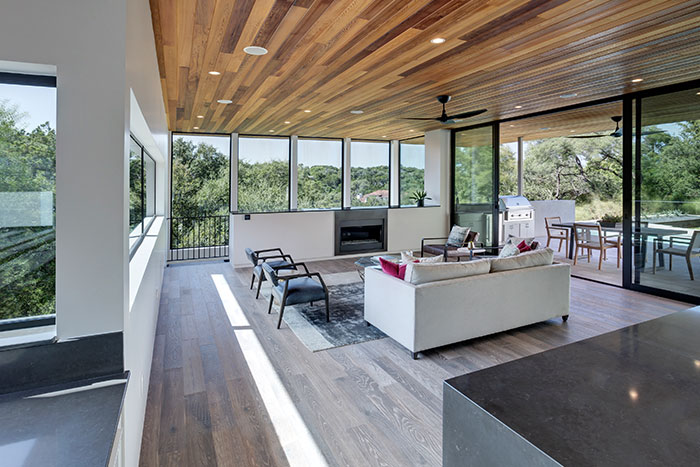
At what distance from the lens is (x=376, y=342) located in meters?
3.71

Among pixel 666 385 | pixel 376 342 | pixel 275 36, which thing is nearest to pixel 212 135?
pixel 275 36

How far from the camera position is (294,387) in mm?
2877

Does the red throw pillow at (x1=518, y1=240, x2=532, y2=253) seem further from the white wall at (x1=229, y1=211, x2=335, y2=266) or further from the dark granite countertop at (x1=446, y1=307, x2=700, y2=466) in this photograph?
the white wall at (x1=229, y1=211, x2=335, y2=266)

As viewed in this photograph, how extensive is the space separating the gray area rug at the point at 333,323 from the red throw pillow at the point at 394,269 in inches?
25.4

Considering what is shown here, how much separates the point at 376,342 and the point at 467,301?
0.92 m

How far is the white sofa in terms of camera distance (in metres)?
3.35

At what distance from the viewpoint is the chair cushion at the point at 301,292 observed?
4.09 m

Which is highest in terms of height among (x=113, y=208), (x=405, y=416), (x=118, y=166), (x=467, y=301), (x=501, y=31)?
(x=501, y=31)

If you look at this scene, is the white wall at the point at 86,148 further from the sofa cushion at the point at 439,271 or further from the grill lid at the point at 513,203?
the grill lid at the point at 513,203

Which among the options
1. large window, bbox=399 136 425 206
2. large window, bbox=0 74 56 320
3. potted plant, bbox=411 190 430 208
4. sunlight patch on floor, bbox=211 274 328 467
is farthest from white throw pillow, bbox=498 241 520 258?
large window, bbox=399 136 425 206

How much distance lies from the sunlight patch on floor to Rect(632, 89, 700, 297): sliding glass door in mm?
5091

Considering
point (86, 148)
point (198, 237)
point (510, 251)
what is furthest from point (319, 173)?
point (86, 148)

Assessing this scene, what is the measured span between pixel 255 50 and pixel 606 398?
3440 millimetres

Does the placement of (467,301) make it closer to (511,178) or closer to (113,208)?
(113,208)
